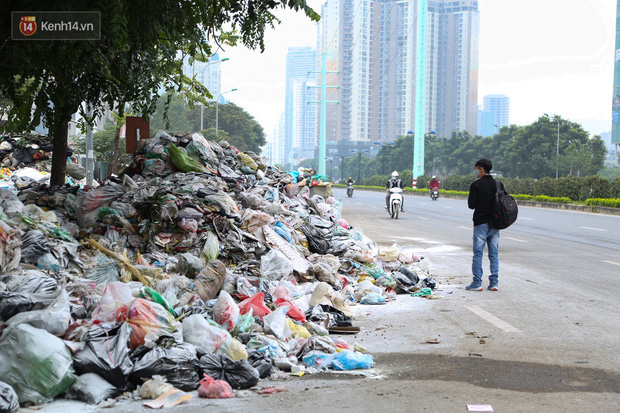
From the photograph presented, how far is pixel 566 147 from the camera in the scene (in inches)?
2539

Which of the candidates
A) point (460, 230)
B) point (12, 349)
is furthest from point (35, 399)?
point (460, 230)

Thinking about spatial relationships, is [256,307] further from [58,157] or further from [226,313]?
[58,157]

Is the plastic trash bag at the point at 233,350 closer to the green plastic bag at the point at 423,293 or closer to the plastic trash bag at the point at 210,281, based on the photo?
the plastic trash bag at the point at 210,281

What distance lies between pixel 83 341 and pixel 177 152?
6.80 m

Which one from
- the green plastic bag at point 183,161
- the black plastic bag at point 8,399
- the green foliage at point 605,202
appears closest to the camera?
the black plastic bag at point 8,399

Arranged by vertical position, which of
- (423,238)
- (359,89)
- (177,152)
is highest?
(359,89)

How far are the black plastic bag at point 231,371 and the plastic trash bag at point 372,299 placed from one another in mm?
3465

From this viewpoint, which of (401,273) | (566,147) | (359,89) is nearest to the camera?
(401,273)

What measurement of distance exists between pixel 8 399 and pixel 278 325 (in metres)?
2.33

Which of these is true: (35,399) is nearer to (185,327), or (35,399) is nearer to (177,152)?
(185,327)

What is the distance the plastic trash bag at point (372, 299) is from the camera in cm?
806

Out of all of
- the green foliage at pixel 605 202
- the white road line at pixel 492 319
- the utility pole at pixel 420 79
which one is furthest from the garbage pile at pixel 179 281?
the utility pole at pixel 420 79

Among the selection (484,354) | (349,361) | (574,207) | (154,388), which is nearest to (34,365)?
(154,388)

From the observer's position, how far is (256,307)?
621 centimetres
